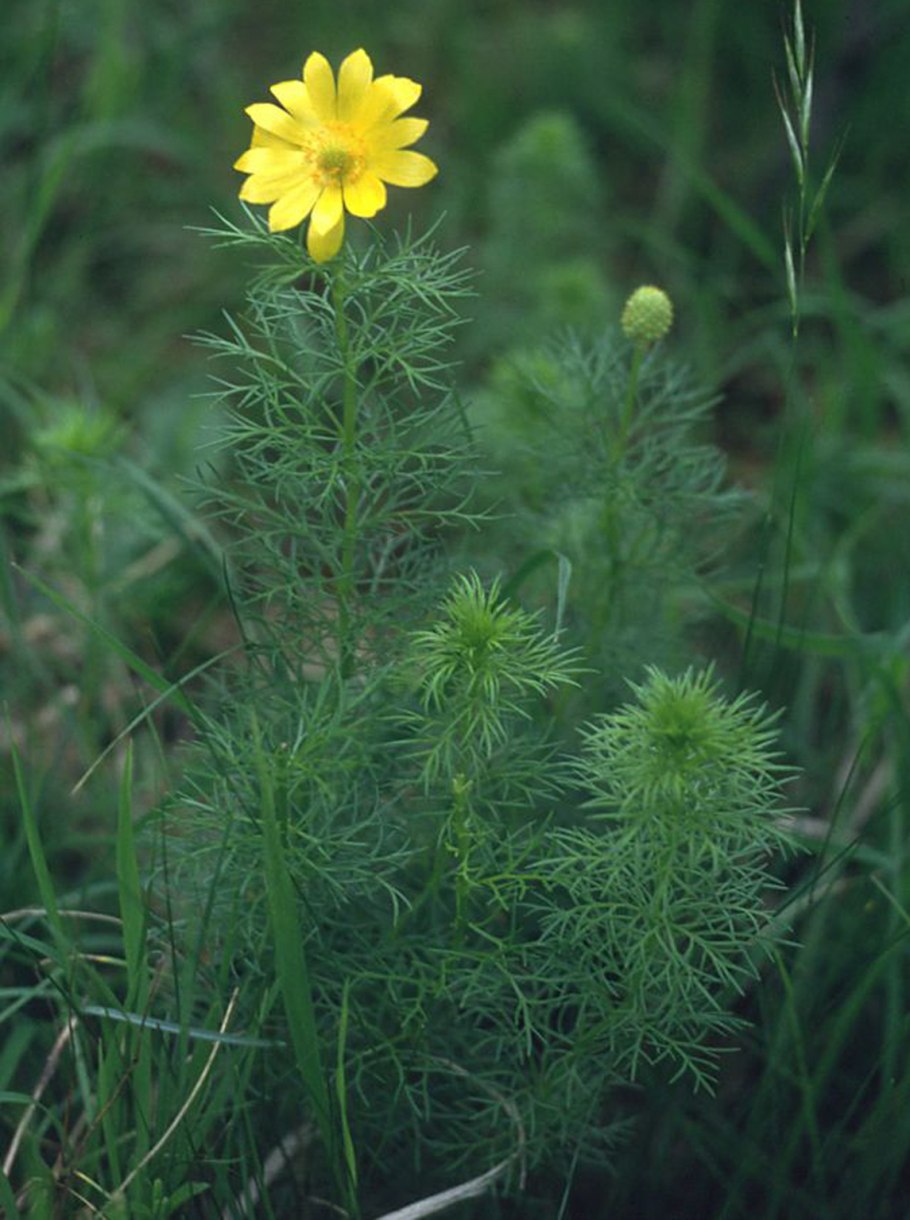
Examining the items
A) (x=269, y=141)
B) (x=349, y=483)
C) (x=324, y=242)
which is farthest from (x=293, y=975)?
(x=269, y=141)

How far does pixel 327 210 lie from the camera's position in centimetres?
130

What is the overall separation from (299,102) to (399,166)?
0.12m

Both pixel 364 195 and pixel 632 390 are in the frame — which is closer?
pixel 364 195

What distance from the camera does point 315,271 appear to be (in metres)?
1.34

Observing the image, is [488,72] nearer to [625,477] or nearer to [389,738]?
[625,477]

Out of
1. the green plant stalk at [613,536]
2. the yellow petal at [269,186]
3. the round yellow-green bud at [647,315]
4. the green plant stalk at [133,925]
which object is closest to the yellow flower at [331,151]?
the yellow petal at [269,186]

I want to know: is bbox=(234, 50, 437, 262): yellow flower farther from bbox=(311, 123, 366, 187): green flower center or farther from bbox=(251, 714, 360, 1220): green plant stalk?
bbox=(251, 714, 360, 1220): green plant stalk

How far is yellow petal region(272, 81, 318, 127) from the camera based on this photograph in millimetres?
1350

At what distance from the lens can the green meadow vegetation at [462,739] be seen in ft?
4.44

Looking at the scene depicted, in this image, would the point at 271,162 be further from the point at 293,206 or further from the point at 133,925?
the point at 133,925

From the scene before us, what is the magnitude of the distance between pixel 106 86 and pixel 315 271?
197cm

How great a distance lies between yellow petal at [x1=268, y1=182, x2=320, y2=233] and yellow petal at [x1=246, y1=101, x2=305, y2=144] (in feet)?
0.23

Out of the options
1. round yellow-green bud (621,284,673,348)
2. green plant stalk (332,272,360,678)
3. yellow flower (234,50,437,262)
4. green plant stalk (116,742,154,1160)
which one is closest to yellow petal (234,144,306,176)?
yellow flower (234,50,437,262)

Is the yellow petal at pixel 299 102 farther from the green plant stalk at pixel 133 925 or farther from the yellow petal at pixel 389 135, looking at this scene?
the green plant stalk at pixel 133 925
